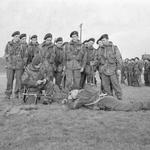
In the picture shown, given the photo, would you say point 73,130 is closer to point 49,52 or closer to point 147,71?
point 49,52

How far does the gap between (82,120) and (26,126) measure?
43.5 inches

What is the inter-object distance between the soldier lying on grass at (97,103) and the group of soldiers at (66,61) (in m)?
1.57

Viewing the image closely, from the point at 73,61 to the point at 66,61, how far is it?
25cm

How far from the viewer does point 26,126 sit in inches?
Result: 200

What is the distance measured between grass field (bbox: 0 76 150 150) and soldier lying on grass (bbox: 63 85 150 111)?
0.95 feet

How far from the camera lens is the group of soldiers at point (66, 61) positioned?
8492 mm

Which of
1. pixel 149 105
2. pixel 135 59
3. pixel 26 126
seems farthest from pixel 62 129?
pixel 135 59

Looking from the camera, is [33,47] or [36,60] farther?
[33,47]

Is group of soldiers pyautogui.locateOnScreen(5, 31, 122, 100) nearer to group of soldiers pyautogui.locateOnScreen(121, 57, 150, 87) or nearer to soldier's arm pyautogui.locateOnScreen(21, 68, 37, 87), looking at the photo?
soldier's arm pyautogui.locateOnScreen(21, 68, 37, 87)

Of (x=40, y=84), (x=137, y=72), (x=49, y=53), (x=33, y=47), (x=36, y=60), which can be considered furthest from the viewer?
A: (x=137, y=72)

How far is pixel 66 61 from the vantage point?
29.3 feet

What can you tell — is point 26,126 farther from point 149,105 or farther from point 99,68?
point 99,68

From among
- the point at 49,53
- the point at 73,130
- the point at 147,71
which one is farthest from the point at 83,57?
the point at 147,71

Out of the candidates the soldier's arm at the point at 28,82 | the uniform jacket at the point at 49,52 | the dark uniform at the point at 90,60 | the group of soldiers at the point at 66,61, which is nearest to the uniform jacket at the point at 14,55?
the group of soldiers at the point at 66,61
